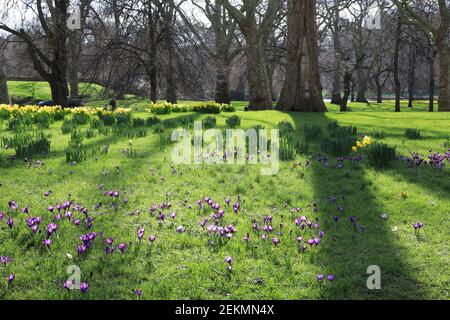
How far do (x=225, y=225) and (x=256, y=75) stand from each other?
13460 millimetres

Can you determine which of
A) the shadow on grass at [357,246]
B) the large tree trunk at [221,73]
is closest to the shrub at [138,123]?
the shadow on grass at [357,246]

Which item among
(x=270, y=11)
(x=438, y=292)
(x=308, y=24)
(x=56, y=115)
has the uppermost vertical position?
(x=270, y=11)

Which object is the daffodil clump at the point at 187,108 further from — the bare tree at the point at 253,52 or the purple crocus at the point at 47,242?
the purple crocus at the point at 47,242

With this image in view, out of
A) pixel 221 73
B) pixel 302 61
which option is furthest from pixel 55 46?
pixel 302 61

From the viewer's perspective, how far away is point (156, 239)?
11.7ft

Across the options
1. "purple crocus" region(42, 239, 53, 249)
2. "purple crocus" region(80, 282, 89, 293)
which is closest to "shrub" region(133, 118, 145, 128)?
"purple crocus" region(42, 239, 53, 249)

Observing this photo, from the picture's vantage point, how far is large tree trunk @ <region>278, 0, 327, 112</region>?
14.3m

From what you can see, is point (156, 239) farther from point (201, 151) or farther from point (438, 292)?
point (201, 151)

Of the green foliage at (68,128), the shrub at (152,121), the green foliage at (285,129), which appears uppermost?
the shrub at (152,121)

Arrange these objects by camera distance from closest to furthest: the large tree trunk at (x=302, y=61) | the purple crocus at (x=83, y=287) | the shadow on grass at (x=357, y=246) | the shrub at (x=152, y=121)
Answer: the purple crocus at (x=83, y=287) → the shadow on grass at (x=357, y=246) → the shrub at (x=152, y=121) → the large tree trunk at (x=302, y=61)

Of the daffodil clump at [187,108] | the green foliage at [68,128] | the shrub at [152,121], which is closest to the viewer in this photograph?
the green foliage at [68,128]

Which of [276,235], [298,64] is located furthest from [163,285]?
[298,64]

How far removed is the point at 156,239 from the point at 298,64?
12076 millimetres

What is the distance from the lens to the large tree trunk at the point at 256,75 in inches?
645
